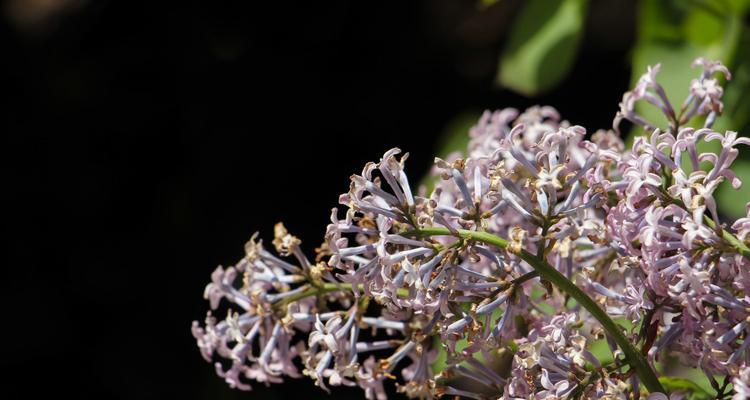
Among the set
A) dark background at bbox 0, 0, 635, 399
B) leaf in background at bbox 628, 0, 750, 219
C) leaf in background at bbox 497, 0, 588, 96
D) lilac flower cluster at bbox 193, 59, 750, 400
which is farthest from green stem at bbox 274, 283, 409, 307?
dark background at bbox 0, 0, 635, 399

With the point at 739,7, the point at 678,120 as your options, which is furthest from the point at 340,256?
the point at 739,7

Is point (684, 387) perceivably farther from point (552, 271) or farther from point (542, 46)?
point (542, 46)

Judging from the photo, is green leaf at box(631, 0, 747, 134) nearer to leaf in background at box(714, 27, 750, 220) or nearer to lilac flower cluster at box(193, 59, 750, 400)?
leaf in background at box(714, 27, 750, 220)

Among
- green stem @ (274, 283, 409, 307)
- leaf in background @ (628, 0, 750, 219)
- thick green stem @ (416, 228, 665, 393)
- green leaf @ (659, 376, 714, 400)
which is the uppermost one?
leaf in background @ (628, 0, 750, 219)

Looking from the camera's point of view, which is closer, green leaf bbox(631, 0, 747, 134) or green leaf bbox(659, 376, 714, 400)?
green leaf bbox(659, 376, 714, 400)

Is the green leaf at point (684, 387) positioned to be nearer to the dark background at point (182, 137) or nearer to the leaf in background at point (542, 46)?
the leaf in background at point (542, 46)

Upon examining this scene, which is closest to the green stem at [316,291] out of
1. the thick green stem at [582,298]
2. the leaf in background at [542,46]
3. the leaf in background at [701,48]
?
the thick green stem at [582,298]

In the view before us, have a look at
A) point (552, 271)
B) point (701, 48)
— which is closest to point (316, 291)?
point (552, 271)
